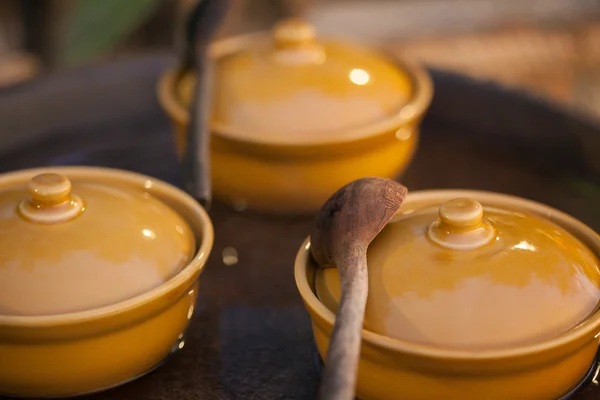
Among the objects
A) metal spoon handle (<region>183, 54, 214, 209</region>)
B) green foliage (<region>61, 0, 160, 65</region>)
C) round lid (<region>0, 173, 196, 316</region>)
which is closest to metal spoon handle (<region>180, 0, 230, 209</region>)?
metal spoon handle (<region>183, 54, 214, 209</region>)

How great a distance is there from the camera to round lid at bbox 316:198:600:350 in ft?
1.64

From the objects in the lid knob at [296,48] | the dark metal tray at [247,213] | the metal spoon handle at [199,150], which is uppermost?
the lid knob at [296,48]

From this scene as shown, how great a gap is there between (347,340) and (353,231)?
0.39 ft

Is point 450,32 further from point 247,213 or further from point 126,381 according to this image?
point 126,381

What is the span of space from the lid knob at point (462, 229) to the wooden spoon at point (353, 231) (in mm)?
41

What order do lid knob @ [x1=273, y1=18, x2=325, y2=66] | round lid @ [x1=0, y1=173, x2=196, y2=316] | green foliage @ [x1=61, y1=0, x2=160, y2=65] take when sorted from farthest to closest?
1. green foliage @ [x1=61, y1=0, x2=160, y2=65]
2. lid knob @ [x1=273, y1=18, x2=325, y2=66]
3. round lid @ [x1=0, y1=173, x2=196, y2=316]

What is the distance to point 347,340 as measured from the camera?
469 mm

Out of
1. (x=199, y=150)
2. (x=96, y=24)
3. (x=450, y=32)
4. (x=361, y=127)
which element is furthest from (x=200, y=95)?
(x=450, y=32)

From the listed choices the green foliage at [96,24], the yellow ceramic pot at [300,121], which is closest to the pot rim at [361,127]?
the yellow ceramic pot at [300,121]

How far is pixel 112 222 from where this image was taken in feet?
2.01

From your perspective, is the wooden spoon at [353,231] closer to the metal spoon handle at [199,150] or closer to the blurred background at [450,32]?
the metal spoon handle at [199,150]

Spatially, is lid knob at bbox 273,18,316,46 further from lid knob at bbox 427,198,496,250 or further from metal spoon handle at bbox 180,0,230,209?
lid knob at bbox 427,198,496,250

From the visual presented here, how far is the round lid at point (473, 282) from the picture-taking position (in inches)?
19.7

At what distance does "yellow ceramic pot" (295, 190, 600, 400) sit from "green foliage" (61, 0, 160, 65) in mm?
1367
